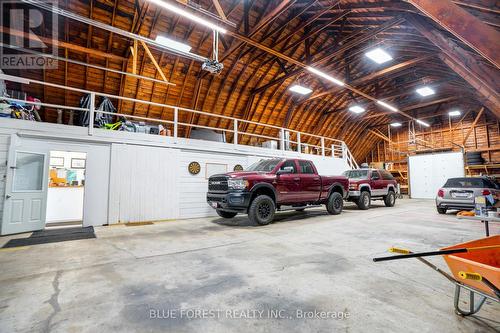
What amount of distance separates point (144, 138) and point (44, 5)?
13.1ft

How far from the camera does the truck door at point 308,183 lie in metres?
7.43

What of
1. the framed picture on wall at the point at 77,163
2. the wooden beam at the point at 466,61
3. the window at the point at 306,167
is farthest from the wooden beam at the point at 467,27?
the framed picture on wall at the point at 77,163

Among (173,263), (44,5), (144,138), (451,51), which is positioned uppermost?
(44,5)

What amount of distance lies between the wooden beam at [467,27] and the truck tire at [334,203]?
19.0 feet

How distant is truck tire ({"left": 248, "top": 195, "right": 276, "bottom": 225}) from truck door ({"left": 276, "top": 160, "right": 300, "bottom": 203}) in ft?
1.40

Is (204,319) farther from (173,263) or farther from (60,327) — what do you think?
(173,263)

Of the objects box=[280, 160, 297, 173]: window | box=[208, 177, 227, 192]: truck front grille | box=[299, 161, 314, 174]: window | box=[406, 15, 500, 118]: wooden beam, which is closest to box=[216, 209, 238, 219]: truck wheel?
box=[208, 177, 227, 192]: truck front grille

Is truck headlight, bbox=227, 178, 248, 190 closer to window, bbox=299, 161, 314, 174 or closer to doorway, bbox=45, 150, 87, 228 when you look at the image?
window, bbox=299, 161, 314, 174

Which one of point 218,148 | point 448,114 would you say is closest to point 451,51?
point 218,148

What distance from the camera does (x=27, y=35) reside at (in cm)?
788

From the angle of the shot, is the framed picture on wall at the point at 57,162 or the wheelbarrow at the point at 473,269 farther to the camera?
the framed picture on wall at the point at 57,162

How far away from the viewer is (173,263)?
3502mm

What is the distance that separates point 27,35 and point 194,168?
7397 mm

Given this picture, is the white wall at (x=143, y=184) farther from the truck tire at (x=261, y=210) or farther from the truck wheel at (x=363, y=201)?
the truck wheel at (x=363, y=201)
